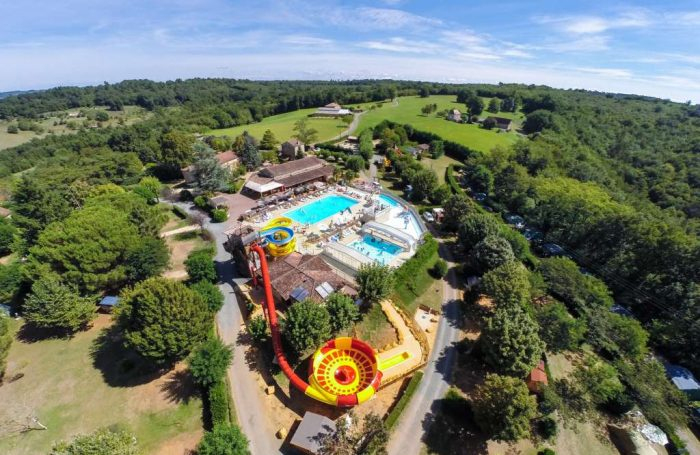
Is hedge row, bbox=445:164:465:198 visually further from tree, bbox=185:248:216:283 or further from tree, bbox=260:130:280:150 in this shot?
tree, bbox=185:248:216:283

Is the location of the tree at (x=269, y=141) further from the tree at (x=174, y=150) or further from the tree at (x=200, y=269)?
the tree at (x=200, y=269)

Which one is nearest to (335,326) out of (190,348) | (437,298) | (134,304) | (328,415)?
(328,415)

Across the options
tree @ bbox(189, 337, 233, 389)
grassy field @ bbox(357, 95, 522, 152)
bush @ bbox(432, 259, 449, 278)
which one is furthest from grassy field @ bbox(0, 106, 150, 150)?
bush @ bbox(432, 259, 449, 278)

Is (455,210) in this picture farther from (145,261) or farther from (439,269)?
(145,261)

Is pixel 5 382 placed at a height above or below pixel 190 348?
below

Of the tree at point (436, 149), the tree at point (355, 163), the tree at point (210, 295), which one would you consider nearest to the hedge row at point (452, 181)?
the tree at point (436, 149)

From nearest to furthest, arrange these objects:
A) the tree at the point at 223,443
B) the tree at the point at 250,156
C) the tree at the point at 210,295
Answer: the tree at the point at 223,443 < the tree at the point at 210,295 < the tree at the point at 250,156

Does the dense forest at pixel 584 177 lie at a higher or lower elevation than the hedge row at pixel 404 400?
higher

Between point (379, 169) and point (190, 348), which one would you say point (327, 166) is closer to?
point (379, 169)
